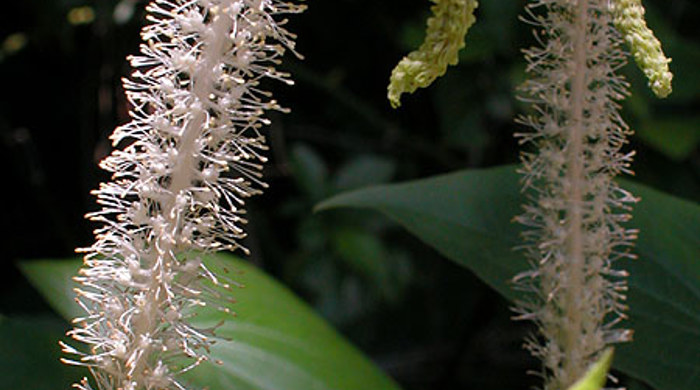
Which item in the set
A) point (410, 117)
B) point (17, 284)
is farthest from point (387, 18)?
point (17, 284)

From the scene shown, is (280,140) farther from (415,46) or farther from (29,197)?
(29,197)

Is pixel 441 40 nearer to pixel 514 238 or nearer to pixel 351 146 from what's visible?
pixel 514 238

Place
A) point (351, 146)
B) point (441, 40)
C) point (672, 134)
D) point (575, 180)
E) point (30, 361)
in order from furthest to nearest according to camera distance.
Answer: point (351, 146) → point (672, 134) → point (30, 361) → point (575, 180) → point (441, 40)

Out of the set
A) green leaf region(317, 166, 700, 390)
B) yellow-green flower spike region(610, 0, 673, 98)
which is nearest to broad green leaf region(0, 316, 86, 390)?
green leaf region(317, 166, 700, 390)

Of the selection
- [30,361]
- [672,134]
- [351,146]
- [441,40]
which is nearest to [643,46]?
[441,40]

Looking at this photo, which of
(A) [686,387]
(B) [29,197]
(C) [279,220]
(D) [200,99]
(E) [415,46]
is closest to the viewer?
(D) [200,99]

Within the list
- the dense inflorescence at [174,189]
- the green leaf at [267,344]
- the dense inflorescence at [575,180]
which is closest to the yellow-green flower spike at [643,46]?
the dense inflorescence at [575,180]
